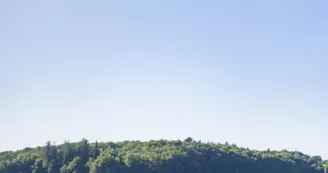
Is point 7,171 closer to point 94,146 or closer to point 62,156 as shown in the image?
point 62,156

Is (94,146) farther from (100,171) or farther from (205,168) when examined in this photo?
(205,168)

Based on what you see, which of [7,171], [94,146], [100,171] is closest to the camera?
[100,171]

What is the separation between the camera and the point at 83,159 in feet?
584

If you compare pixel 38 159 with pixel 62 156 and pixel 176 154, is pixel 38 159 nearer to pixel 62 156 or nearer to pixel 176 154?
pixel 62 156

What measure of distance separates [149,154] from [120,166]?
63.1 feet

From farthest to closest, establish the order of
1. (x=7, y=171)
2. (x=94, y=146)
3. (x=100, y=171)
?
(x=94, y=146) < (x=7, y=171) < (x=100, y=171)

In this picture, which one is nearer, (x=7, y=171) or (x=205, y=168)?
(x=7, y=171)

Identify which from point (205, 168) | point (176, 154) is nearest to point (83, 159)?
point (176, 154)

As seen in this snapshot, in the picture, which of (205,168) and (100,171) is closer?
(100,171)

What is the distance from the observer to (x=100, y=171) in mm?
162375

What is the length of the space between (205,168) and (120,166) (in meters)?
44.8

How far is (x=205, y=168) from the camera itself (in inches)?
7613

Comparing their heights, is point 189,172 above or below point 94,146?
below

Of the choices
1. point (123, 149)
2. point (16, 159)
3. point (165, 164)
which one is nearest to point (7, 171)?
point (16, 159)
